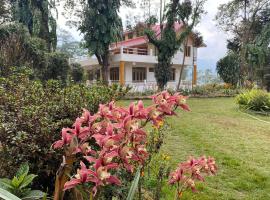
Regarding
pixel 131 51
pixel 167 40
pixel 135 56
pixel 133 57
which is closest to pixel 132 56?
pixel 133 57

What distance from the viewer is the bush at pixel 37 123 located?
2.46 m

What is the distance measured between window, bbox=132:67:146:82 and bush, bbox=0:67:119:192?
2470cm

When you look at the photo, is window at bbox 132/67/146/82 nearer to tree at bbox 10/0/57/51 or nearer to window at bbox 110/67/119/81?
window at bbox 110/67/119/81

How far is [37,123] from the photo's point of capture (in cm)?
271

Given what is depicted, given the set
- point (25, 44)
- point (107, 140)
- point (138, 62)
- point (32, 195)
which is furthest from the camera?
point (138, 62)

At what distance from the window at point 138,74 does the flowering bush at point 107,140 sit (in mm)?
26978

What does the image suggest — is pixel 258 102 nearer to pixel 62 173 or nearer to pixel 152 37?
pixel 152 37

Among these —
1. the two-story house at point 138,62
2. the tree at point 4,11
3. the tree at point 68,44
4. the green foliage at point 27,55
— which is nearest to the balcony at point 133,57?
the two-story house at point 138,62

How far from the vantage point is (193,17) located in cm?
2250

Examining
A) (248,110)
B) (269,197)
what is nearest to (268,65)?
(248,110)

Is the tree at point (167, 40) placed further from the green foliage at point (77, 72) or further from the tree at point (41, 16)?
the tree at point (41, 16)

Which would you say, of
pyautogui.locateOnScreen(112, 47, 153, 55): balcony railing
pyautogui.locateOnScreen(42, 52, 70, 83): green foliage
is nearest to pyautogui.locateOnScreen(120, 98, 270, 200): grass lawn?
pyautogui.locateOnScreen(42, 52, 70, 83): green foliage

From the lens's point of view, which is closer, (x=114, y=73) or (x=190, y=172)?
(x=190, y=172)

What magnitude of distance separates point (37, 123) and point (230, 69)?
83.2ft
